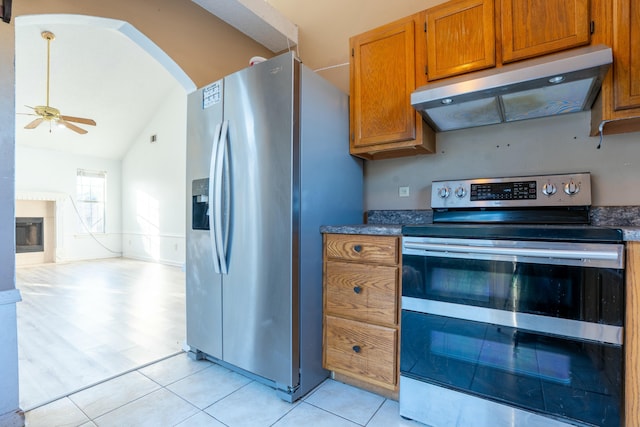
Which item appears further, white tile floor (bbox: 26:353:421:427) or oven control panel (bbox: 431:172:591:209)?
oven control panel (bbox: 431:172:591:209)

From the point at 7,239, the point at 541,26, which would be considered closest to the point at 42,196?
the point at 7,239

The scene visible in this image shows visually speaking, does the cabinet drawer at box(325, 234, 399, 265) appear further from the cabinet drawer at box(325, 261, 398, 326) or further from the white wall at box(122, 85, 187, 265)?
the white wall at box(122, 85, 187, 265)

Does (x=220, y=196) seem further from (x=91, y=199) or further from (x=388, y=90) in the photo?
(x=91, y=199)

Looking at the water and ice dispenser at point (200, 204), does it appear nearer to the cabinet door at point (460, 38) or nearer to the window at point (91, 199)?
the cabinet door at point (460, 38)

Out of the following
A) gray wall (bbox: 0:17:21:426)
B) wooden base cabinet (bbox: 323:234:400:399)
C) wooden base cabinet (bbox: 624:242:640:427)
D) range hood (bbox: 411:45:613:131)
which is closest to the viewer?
wooden base cabinet (bbox: 624:242:640:427)

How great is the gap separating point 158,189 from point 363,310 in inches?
254

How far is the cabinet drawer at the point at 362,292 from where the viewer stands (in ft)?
5.09

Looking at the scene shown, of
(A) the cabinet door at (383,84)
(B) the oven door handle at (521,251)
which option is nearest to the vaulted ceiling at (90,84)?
(A) the cabinet door at (383,84)

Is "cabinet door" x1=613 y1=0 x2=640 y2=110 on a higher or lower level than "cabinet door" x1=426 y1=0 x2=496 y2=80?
lower

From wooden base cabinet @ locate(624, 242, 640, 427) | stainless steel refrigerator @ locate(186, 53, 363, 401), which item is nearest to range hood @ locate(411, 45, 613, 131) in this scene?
stainless steel refrigerator @ locate(186, 53, 363, 401)

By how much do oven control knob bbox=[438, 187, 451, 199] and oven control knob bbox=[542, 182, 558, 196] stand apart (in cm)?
49

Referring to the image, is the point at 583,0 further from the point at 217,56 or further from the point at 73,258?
the point at 73,258

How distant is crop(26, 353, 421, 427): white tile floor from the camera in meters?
1.45

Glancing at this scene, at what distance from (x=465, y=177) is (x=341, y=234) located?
0.92 m
